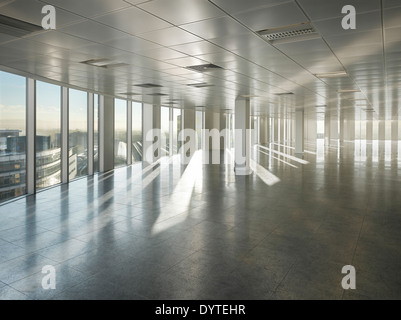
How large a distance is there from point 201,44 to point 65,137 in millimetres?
9149

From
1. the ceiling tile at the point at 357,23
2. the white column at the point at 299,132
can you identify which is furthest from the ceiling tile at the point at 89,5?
the white column at the point at 299,132

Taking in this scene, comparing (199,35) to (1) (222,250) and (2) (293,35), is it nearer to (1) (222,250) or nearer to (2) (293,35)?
(2) (293,35)

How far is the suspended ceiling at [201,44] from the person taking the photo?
483 centimetres

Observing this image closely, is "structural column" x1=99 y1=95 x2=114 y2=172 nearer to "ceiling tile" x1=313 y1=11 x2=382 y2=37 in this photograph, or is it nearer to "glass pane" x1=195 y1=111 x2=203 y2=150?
"ceiling tile" x1=313 y1=11 x2=382 y2=37

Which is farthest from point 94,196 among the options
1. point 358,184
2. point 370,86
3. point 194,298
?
point 370,86

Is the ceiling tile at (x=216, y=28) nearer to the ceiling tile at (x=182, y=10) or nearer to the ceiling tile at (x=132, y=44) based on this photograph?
the ceiling tile at (x=182, y=10)

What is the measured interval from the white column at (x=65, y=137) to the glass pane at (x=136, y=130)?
7758 mm

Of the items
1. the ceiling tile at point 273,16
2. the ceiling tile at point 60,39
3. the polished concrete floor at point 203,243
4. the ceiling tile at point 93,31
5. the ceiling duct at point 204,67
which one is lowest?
the polished concrete floor at point 203,243

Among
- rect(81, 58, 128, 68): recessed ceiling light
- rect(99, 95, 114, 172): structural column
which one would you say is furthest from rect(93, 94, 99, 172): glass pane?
rect(81, 58, 128, 68): recessed ceiling light

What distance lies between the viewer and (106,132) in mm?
17453

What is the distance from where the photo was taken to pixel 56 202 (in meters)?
9.72

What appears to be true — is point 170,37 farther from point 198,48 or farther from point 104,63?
point 104,63

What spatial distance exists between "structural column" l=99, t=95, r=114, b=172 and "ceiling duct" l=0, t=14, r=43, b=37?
1106 centimetres

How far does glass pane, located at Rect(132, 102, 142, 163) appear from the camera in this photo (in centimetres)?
2128
